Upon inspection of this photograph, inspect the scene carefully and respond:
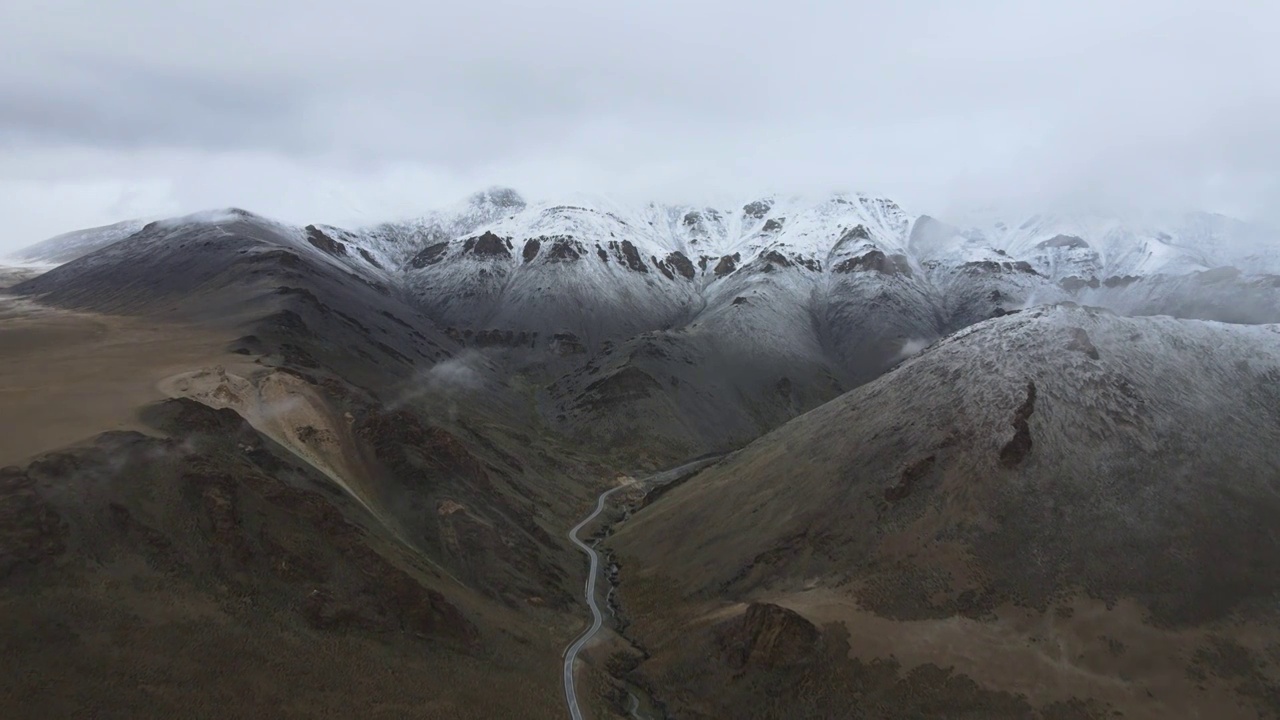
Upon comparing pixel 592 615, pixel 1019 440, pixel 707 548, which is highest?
pixel 1019 440

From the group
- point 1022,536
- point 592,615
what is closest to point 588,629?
point 592,615

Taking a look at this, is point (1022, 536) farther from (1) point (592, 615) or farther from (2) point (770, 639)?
(1) point (592, 615)

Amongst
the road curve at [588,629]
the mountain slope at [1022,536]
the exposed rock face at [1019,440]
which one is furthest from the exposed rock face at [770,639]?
the exposed rock face at [1019,440]

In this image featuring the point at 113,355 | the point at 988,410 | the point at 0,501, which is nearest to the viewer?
the point at 0,501

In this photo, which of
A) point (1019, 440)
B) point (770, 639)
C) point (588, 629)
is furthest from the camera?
point (1019, 440)

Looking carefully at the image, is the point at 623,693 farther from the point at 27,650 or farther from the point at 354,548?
the point at 27,650

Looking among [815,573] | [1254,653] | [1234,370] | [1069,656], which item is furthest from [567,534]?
[1234,370]
